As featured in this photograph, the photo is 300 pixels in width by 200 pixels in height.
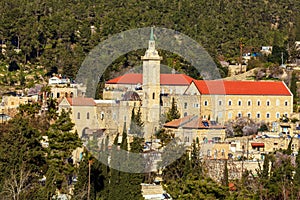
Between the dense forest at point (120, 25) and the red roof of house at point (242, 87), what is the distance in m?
7.98

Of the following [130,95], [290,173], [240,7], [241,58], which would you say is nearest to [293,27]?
[240,7]

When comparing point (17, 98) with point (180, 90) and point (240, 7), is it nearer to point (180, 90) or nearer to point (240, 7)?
point (180, 90)

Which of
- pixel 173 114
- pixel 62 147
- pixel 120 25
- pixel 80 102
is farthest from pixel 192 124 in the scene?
pixel 120 25

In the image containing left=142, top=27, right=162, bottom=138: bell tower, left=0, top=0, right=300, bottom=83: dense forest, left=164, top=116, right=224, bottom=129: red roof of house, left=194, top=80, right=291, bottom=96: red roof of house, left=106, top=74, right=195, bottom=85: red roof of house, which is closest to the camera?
left=164, top=116, right=224, bottom=129: red roof of house

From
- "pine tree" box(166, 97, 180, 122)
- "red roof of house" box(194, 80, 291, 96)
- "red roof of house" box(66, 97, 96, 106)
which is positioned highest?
"red roof of house" box(194, 80, 291, 96)

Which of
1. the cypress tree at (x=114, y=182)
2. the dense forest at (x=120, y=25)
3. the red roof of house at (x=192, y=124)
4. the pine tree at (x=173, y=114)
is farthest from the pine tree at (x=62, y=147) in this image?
the dense forest at (x=120, y=25)

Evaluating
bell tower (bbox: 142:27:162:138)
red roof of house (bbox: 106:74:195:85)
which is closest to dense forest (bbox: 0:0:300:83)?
red roof of house (bbox: 106:74:195:85)

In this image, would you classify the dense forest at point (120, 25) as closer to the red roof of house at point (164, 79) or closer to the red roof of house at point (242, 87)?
the red roof of house at point (164, 79)

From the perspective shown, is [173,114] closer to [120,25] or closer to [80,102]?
[80,102]

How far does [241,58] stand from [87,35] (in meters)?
12.5

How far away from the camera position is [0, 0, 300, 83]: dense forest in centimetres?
5684

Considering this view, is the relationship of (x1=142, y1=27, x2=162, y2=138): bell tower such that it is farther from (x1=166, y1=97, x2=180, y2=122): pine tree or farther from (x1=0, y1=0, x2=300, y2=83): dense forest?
(x1=0, y1=0, x2=300, y2=83): dense forest

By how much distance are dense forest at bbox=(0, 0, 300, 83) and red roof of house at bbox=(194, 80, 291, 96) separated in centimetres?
798

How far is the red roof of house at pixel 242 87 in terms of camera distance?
44250 millimetres
